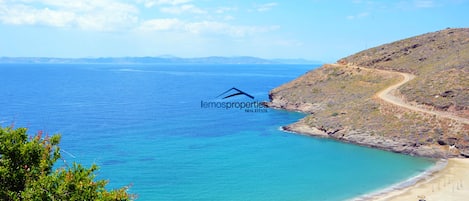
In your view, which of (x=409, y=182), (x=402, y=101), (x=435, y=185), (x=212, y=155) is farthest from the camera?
(x=402, y=101)

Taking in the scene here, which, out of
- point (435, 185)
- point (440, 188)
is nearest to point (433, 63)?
point (435, 185)

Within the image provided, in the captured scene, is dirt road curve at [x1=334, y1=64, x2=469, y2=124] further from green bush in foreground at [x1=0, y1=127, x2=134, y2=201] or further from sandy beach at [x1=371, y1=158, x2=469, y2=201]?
green bush in foreground at [x1=0, y1=127, x2=134, y2=201]

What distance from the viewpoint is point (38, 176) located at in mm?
16875

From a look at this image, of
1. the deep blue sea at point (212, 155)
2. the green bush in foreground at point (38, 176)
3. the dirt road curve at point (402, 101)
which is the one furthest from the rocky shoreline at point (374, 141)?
the green bush in foreground at point (38, 176)

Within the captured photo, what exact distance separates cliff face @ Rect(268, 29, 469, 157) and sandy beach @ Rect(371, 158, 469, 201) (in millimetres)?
8011

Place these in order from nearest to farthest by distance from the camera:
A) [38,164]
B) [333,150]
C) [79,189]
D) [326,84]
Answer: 1. [79,189]
2. [38,164]
3. [333,150]
4. [326,84]

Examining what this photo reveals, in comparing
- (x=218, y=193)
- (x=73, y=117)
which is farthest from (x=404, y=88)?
(x=73, y=117)

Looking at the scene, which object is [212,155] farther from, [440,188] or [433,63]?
[433,63]

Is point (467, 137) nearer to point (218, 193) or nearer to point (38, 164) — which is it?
point (218, 193)

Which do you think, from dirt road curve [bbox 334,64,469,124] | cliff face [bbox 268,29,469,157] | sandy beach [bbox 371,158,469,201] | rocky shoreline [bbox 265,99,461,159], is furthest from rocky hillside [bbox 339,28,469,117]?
sandy beach [bbox 371,158,469,201]

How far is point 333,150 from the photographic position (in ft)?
203

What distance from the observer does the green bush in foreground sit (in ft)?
50.5

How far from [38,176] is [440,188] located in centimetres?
4028

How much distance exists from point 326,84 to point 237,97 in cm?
3091
